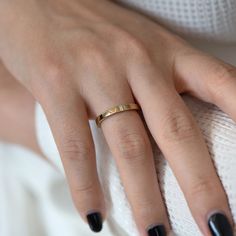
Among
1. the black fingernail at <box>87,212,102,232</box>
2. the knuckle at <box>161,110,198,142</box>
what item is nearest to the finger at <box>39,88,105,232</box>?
the black fingernail at <box>87,212,102,232</box>

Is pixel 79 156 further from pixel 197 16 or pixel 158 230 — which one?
pixel 197 16

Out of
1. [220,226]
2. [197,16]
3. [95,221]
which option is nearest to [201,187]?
[220,226]

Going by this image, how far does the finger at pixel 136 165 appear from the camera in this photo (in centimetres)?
54

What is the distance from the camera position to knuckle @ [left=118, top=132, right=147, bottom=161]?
0.56 meters

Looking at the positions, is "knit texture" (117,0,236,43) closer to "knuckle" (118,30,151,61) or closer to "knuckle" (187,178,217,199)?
"knuckle" (118,30,151,61)

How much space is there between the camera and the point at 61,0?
2.39 feet

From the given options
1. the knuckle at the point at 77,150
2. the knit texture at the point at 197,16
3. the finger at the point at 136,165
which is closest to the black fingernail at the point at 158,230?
the finger at the point at 136,165

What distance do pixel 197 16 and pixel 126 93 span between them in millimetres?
161

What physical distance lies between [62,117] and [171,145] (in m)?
0.15

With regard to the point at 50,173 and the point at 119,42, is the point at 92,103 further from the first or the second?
the point at 50,173

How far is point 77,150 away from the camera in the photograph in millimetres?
596

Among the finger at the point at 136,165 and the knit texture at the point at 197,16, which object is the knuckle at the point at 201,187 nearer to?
the finger at the point at 136,165

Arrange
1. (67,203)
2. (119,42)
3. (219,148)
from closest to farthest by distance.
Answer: (219,148) < (119,42) < (67,203)

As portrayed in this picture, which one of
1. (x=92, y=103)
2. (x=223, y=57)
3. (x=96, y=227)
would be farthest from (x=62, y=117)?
(x=223, y=57)
